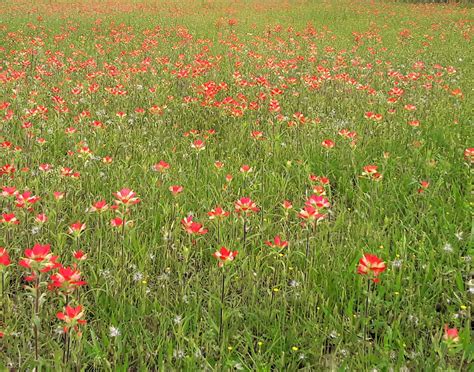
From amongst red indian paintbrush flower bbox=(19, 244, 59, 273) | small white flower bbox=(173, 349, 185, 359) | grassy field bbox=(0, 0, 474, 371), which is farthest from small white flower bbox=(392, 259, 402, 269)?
red indian paintbrush flower bbox=(19, 244, 59, 273)

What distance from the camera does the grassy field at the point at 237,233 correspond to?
1.98m

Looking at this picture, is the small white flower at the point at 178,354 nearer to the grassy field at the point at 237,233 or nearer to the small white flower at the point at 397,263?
the grassy field at the point at 237,233

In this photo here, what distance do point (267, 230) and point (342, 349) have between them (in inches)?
43.7

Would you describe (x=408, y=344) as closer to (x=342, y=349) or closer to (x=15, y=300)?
(x=342, y=349)

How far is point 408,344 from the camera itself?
206cm

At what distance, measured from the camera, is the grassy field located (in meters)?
1.98

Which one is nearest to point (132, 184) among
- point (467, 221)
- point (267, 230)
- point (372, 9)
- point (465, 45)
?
point (267, 230)

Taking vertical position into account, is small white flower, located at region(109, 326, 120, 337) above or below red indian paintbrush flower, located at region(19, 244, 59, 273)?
below

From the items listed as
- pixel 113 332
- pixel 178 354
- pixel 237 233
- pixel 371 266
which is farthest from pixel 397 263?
pixel 113 332

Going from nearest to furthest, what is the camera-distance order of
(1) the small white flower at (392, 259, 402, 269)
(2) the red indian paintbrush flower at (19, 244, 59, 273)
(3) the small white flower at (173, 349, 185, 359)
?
(2) the red indian paintbrush flower at (19, 244, 59, 273) → (3) the small white flower at (173, 349, 185, 359) → (1) the small white flower at (392, 259, 402, 269)

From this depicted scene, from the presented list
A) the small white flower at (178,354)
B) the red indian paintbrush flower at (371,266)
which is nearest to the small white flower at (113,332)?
the small white flower at (178,354)

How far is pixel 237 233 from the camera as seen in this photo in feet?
9.39

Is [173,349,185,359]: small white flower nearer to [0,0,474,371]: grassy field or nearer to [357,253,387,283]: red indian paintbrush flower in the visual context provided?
[0,0,474,371]: grassy field

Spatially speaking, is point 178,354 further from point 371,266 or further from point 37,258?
point 371,266
